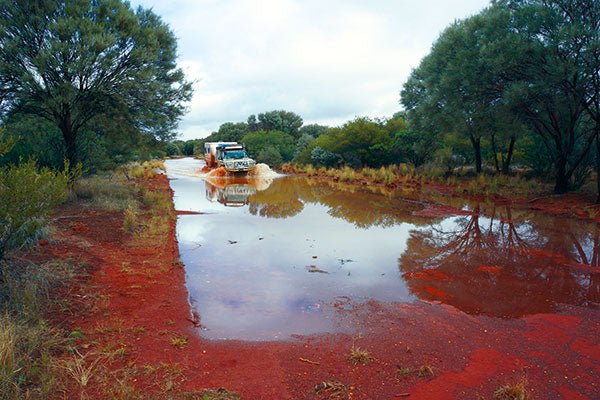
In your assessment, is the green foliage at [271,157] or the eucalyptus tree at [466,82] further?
the green foliage at [271,157]

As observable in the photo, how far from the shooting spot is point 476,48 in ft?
52.4

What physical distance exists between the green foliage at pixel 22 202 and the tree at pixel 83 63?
8.20 metres

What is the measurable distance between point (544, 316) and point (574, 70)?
35.0ft

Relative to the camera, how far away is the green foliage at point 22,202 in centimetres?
489

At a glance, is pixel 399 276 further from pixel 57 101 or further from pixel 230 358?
pixel 57 101

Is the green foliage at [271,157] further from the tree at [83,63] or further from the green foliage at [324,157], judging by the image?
the tree at [83,63]

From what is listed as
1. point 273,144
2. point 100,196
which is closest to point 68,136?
point 100,196

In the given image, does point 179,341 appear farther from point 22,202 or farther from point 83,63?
point 83,63

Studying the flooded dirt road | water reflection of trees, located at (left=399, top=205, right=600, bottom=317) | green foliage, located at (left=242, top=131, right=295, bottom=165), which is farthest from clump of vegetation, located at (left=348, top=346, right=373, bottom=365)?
green foliage, located at (left=242, top=131, right=295, bottom=165)

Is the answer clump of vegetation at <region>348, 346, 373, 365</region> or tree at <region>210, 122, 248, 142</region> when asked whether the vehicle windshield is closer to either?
clump of vegetation at <region>348, 346, 373, 365</region>

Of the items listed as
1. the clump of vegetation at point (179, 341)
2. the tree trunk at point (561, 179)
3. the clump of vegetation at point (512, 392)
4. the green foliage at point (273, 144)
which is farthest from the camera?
the green foliage at point (273, 144)

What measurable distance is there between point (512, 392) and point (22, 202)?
631cm

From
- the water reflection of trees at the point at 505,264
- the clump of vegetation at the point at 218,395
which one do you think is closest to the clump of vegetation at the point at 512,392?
the water reflection of trees at the point at 505,264

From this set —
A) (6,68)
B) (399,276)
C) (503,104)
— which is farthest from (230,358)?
(503,104)
